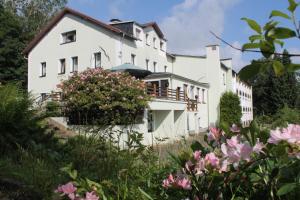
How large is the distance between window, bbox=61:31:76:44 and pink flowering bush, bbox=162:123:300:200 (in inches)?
1171

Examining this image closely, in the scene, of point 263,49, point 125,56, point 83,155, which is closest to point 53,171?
point 83,155

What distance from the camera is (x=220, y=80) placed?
38.2m

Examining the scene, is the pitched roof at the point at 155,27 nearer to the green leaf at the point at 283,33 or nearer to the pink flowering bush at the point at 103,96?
the pink flowering bush at the point at 103,96

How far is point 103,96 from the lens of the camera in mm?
18016

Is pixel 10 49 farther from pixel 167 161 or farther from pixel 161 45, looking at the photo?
pixel 167 161

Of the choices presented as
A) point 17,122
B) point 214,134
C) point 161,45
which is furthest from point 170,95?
point 214,134

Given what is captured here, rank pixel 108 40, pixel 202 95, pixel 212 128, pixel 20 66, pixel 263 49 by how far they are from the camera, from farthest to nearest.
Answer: pixel 20 66
pixel 202 95
pixel 108 40
pixel 212 128
pixel 263 49

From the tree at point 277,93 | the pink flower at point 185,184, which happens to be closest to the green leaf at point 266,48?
the pink flower at point 185,184

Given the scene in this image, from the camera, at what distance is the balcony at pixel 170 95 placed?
2309 centimetres

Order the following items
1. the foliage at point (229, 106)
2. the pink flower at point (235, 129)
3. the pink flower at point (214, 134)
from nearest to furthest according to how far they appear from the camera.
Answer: the pink flower at point (235, 129) → the pink flower at point (214, 134) → the foliage at point (229, 106)

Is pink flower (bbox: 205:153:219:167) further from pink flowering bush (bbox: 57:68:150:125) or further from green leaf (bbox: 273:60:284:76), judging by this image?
pink flowering bush (bbox: 57:68:150:125)

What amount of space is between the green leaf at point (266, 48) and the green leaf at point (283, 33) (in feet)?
0.11

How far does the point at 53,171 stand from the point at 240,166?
2868 mm

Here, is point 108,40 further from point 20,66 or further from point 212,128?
point 212,128
